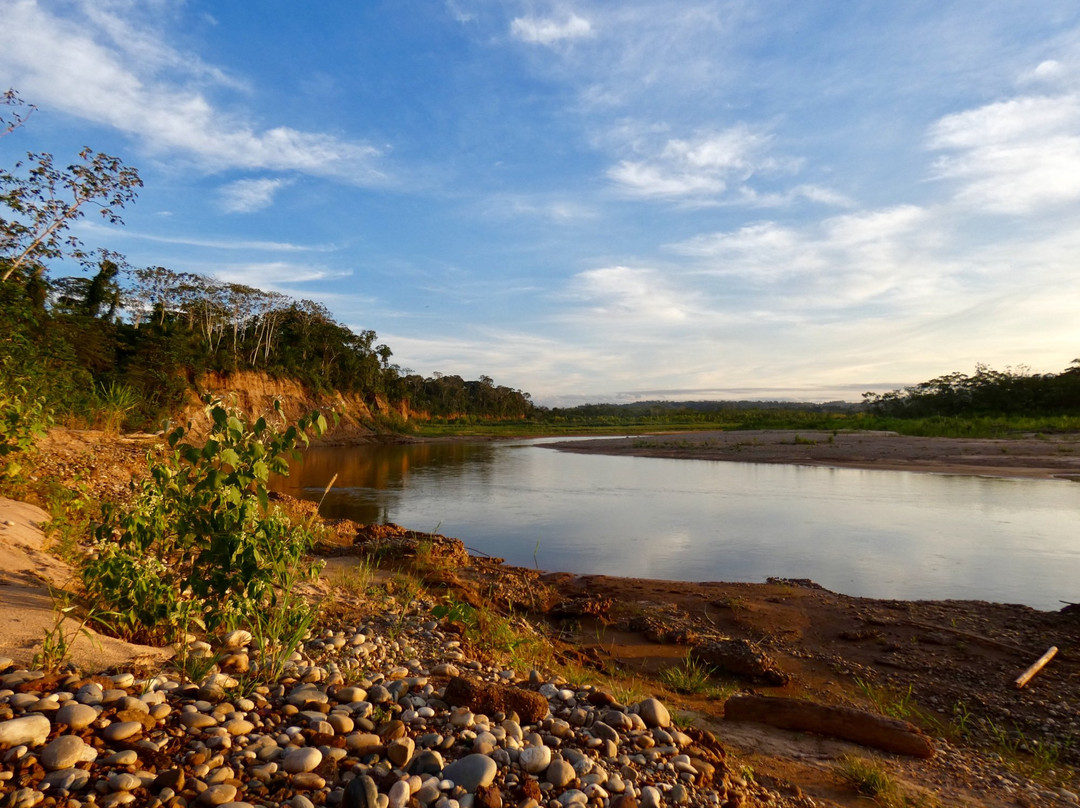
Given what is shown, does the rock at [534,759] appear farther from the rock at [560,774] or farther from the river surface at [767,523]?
the river surface at [767,523]

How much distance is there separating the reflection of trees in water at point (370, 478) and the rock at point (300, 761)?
32.9 ft

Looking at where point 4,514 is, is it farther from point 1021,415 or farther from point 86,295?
point 1021,415

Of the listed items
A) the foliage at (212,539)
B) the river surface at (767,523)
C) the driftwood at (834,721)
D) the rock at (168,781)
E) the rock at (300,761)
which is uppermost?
the foliage at (212,539)

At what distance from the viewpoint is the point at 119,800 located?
6.57ft

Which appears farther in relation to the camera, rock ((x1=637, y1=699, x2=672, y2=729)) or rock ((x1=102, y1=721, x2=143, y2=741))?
rock ((x1=637, y1=699, x2=672, y2=729))

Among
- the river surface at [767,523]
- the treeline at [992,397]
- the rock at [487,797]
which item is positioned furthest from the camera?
the treeline at [992,397]

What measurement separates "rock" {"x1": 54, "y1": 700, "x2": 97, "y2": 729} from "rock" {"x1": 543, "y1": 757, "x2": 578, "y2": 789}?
6.22 ft

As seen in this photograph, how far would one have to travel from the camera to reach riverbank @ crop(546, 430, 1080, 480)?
22511mm

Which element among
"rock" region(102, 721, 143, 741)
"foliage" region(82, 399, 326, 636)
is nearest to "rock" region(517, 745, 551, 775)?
"rock" region(102, 721, 143, 741)

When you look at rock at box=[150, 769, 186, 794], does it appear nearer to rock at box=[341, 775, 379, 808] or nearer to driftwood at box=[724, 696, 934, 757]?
rock at box=[341, 775, 379, 808]

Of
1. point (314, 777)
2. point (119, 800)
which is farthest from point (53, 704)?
point (314, 777)

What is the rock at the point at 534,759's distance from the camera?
103 inches

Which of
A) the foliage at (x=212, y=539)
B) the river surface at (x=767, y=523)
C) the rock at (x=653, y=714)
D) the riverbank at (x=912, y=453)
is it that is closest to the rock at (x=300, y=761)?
the foliage at (x=212, y=539)

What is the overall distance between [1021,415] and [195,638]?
58.1m
